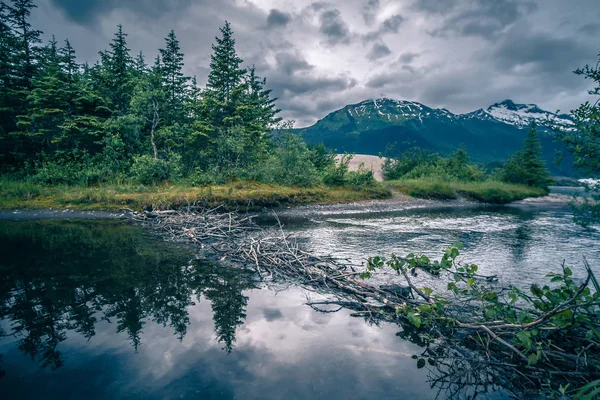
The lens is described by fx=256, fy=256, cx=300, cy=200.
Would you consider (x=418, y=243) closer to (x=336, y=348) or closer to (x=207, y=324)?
(x=336, y=348)

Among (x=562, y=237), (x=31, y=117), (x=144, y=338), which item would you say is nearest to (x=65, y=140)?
(x=31, y=117)

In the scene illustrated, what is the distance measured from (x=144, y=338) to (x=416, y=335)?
5.69 meters

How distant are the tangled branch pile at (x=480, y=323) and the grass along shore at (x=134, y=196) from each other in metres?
13.1

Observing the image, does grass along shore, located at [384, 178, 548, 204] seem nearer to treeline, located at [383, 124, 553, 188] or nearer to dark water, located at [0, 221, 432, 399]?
treeline, located at [383, 124, 553, 188]

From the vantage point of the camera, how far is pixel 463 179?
3975 centimetres

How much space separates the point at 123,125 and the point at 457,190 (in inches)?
1565

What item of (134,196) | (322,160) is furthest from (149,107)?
(322,160)

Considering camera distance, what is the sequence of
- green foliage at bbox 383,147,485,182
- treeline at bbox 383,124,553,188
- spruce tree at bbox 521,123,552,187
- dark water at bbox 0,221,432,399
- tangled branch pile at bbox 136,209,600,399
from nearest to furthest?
tangled branch pile at bbox 136,209,600,399 < dark water at bbox 0,221,432,399 < green foliage at bbox 383,147,485,182 < treeline at bbox 383,124,553,188 < spruce tree at bbox 521,123,552,187

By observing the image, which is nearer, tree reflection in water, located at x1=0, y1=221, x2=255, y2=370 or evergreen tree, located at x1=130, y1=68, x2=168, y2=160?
tree reflection in water, located at x1=0, y1=221, x2=255, y2=370

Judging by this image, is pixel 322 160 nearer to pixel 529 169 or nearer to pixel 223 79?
pixel 223 79

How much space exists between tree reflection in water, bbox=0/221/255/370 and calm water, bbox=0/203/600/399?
33mm

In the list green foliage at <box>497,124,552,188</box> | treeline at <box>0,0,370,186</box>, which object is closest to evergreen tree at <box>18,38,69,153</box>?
treeline at <box>0,0,370,186</box>

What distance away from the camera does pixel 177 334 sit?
551 cm

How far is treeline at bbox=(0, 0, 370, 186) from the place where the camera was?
23.8 m
